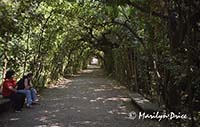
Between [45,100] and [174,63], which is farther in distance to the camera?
[45,100]

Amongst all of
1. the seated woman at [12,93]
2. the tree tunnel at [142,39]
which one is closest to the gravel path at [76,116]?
the seated woman at [12,93]

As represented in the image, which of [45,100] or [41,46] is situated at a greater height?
[41,46]

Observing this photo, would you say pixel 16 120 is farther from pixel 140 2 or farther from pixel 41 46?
pixel 41 46

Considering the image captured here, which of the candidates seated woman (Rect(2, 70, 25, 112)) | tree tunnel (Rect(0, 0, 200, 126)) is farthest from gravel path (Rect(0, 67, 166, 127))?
tree tunnel (Rect(0, 0, 200, 126))

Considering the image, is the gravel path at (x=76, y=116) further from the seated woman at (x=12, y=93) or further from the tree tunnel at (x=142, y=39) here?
the tree tunnel at (x=142, y=39)

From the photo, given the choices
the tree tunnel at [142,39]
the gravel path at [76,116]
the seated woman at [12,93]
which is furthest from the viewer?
the seated woman at [12,93]

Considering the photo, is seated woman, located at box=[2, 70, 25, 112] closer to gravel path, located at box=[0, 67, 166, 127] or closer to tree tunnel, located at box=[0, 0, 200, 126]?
gravel path, located at box=[0, 67, 166, 127]

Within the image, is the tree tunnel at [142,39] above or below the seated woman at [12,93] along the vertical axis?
above

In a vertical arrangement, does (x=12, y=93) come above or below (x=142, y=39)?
below

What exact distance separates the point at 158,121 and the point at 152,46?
2323 millimetres

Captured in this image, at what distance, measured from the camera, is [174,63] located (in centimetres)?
763

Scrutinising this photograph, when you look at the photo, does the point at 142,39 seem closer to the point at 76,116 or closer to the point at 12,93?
the point at 76,116

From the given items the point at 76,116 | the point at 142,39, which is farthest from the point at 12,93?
the point at 142,39

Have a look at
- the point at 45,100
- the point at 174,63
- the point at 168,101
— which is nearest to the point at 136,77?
the point at 45,100
